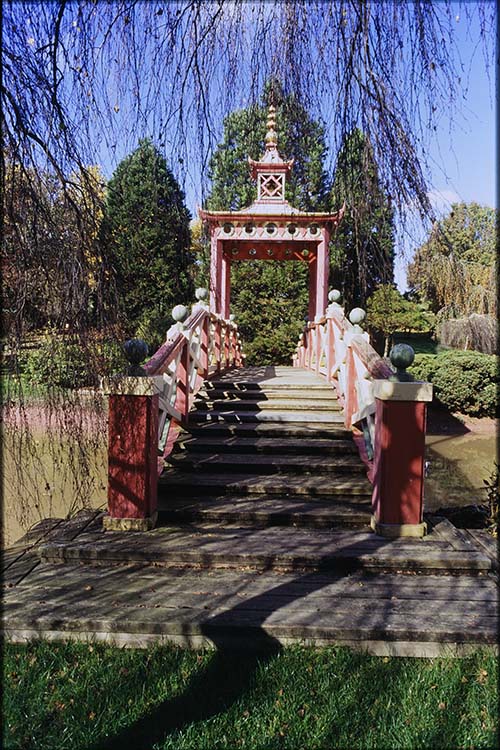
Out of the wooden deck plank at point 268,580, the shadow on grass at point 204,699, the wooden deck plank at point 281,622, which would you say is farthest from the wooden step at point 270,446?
the shadow on grass at point 204,699

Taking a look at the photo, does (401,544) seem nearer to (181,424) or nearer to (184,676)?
(184,676)

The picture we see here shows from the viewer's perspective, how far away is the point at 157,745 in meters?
2.21

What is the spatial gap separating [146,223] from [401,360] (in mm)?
2466

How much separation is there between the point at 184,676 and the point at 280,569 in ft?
3.96

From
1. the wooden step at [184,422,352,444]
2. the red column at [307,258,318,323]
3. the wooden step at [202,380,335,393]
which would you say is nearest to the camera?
the wooden step at [184,422,352,444]

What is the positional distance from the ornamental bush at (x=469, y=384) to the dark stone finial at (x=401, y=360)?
1076cm

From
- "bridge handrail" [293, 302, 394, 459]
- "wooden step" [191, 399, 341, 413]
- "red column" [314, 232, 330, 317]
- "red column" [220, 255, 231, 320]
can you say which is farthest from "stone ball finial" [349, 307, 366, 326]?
"red column" [220, 255, 231, 320]

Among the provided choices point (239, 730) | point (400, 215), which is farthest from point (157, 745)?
point (400, 215)

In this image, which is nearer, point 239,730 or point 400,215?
point 400,215

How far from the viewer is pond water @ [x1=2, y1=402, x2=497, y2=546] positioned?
240cm

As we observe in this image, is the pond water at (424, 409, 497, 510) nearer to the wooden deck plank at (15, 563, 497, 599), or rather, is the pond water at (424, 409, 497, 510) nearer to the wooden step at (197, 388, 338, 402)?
the wooden step at (197, 388, 338, 402)

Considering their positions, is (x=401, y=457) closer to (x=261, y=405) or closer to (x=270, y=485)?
(x=270, y=485)

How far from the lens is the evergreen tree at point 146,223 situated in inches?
91.0

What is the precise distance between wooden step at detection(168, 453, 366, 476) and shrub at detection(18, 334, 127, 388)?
3.09 metres
